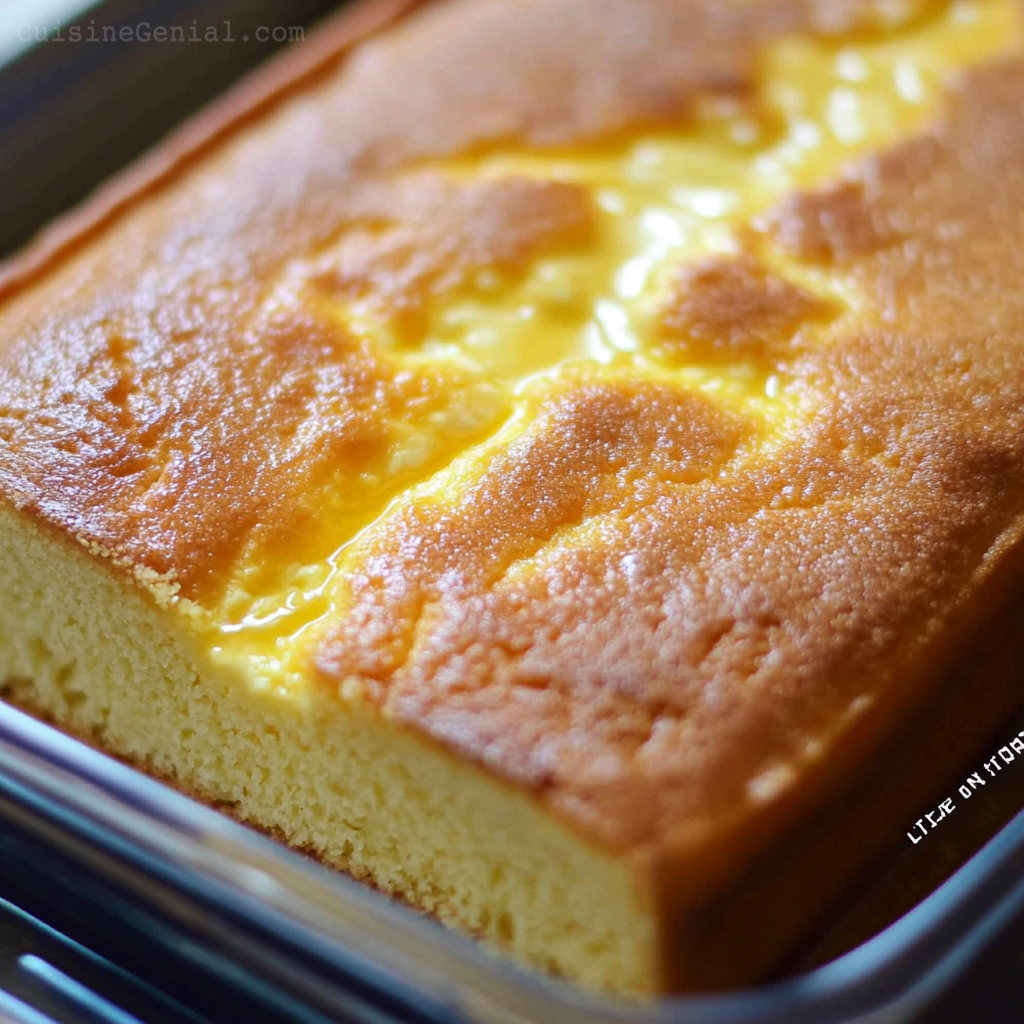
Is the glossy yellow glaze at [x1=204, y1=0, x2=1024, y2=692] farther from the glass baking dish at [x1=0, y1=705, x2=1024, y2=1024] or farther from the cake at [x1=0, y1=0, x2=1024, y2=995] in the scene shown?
the glass baking dish at [x1=0, y1=705, x2=1024, y2=1024]

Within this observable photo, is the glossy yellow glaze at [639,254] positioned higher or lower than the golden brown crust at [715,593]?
higher

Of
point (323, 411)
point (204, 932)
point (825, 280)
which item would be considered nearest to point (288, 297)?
point (323, 411)

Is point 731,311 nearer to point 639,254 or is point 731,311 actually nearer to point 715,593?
point 639,254

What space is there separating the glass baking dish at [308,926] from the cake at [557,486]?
16 centimetres

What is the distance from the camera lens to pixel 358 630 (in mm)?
1656

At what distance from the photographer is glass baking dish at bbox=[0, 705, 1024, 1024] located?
1.36 meters

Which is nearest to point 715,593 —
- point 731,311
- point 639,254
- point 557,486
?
point 557,486

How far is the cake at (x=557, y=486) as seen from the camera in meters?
1.54

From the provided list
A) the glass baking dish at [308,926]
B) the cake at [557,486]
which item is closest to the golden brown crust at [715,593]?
the cake at [557,486]

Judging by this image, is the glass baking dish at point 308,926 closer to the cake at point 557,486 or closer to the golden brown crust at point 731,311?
the cake at point 557,486

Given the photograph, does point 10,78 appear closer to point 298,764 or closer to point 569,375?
point 569,375

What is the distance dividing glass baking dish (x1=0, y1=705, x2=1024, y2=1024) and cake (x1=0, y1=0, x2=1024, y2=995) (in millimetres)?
159

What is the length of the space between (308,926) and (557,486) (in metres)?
0.64

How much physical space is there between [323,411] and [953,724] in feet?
3.11
